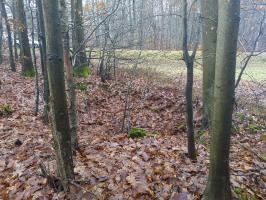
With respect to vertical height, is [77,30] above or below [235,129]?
above

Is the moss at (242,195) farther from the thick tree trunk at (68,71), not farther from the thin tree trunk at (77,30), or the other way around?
the thin tree trunk at (77,30)

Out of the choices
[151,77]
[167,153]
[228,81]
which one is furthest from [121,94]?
[228,81]

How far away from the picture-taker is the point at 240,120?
333 inches

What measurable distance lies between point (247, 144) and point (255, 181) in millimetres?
2385

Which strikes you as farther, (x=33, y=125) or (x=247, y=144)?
(x=33, y=125)

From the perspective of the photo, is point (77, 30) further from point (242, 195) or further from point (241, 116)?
point (242, 195)

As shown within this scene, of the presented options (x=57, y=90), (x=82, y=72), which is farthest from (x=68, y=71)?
(x=82, y=72)

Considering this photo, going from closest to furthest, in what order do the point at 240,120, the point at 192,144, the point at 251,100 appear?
the point at 192,144 < the point at 240,120 < the point at 251,100

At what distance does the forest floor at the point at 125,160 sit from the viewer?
3.83 m

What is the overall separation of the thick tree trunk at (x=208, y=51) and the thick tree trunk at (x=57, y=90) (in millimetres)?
4782

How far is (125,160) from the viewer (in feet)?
15.2

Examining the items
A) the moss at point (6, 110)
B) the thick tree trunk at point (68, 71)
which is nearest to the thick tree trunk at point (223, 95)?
the thick tree trunk at point (68, 71)

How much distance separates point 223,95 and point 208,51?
15.5 feet

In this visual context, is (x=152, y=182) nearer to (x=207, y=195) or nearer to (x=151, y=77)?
(x=207, y=195)
